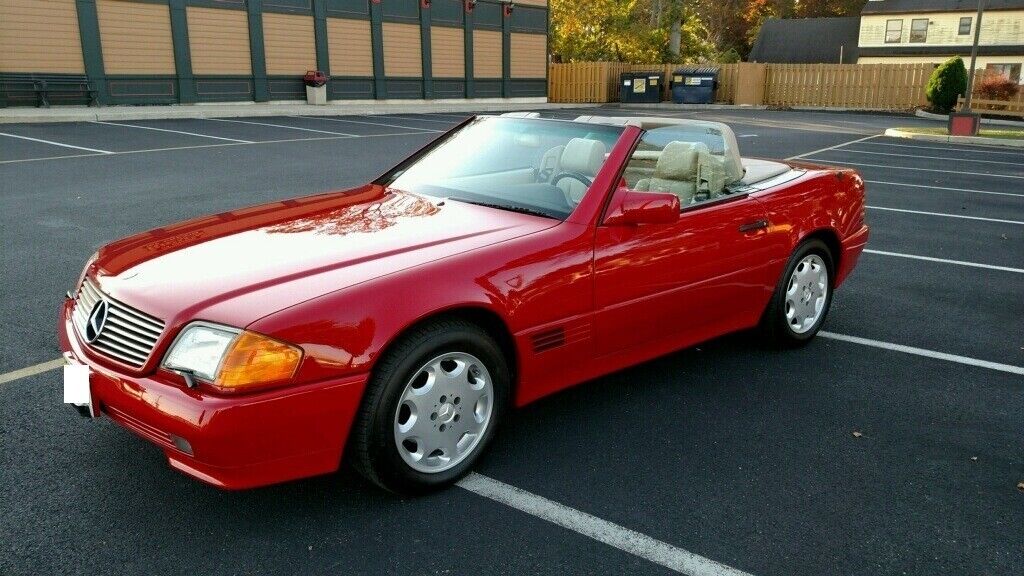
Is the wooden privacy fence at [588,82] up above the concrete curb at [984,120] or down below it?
above

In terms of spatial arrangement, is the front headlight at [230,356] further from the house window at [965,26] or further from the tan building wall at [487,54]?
the house window at [965,26]

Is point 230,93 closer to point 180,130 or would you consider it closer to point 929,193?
point 180,130

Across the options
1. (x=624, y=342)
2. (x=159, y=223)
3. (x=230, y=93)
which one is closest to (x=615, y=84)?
(x=230, y=93)

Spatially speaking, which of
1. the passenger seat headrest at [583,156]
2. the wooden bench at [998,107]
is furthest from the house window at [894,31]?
the passenger seat headrest at [583,156]

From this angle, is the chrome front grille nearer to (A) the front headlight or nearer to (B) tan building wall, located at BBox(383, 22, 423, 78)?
(A) the front headlight

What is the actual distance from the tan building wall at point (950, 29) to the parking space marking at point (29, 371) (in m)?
49.1

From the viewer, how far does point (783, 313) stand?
478 centimetres

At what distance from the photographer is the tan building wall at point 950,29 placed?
44.7 meters

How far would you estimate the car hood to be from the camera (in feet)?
9.27

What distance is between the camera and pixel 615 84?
138 ft

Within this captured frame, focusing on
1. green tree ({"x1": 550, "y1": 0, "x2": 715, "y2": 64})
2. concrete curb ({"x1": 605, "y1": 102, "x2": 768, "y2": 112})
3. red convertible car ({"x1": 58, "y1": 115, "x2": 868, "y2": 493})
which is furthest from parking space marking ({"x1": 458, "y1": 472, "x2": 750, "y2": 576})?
green tree ({"x1": 550, "y1": 0, "x2": 715, "y2": 64})

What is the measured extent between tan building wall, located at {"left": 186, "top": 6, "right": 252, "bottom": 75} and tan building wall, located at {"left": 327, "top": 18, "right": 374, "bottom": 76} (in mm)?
3459

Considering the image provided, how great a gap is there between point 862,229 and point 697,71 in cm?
3628

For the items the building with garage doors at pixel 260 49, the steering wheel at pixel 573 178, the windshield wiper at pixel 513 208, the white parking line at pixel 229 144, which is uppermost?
the building with garage doors at pixel 260 49
